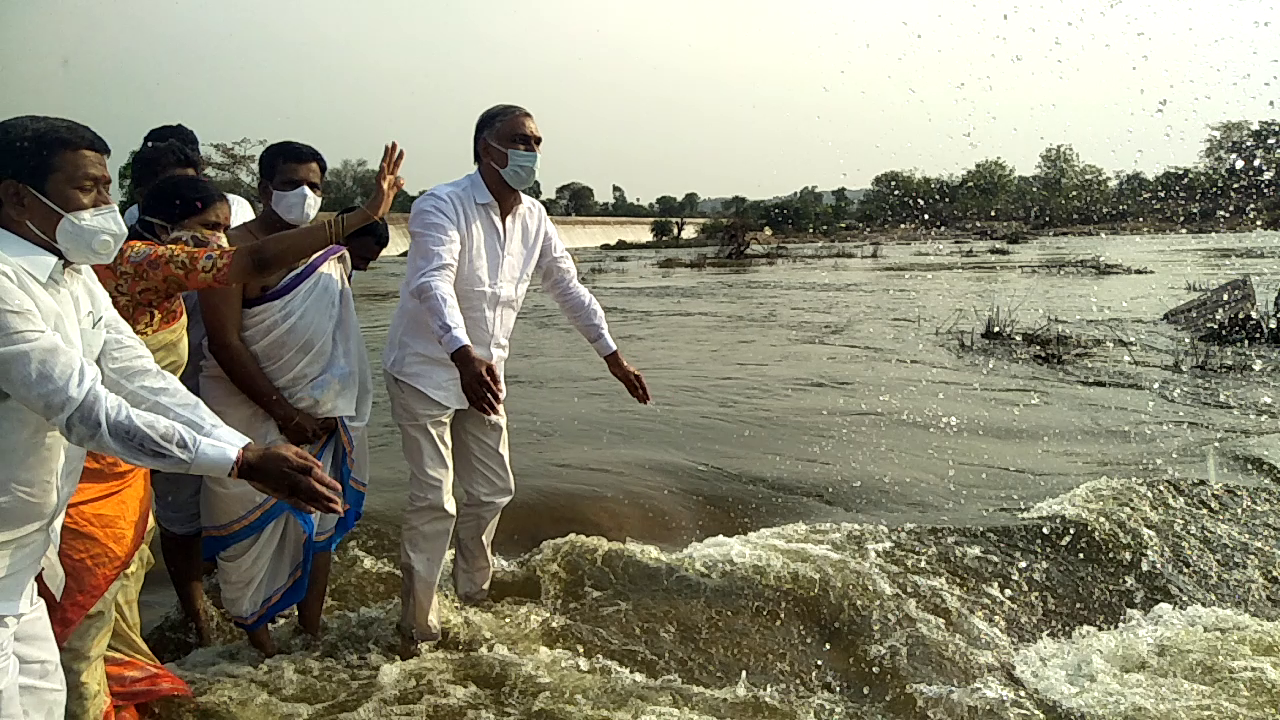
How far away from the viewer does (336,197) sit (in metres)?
29.6

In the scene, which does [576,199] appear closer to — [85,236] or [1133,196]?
[1133,196]

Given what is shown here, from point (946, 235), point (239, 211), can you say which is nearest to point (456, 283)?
point (239, 211)

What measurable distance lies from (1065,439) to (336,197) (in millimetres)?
26688

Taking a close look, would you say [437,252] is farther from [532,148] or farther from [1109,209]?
[1109,209]

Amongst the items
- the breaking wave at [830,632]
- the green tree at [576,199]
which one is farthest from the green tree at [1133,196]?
the green tree at [576,199]

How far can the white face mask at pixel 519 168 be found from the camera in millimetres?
3627

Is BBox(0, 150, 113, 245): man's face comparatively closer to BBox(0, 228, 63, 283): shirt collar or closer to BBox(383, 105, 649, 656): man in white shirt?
BBox(0, 228, 63, 283): shirt collar

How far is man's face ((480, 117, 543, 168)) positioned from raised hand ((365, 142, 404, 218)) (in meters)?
0.38

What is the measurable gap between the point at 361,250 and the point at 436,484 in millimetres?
1002

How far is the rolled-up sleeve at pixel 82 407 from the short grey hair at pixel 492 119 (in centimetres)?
190

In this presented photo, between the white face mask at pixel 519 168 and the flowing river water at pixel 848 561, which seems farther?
the white face mask at pixel 519 168

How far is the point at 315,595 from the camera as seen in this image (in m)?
3.64

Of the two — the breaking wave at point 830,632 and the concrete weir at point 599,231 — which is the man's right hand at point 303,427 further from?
the concrete weir at point 599,231

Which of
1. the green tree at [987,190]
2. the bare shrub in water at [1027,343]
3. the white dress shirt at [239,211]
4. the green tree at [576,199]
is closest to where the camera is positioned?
the white dress shirt at [239,211]
